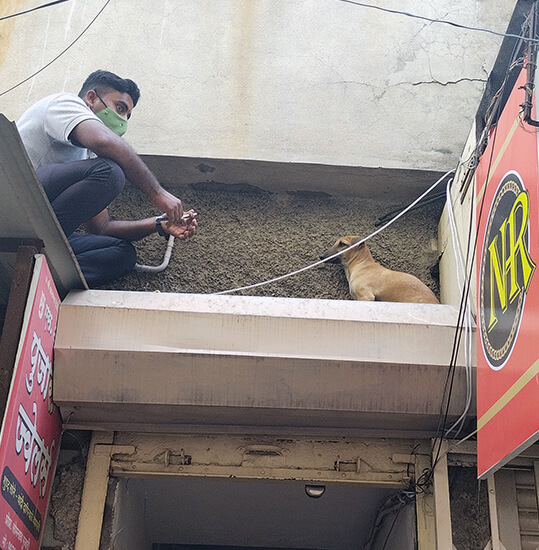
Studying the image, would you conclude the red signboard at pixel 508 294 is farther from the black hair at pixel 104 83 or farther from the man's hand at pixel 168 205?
the black hair at pixel 104 83

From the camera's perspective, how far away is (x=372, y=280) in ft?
15.2

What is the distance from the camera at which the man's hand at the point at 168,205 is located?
4340 mm

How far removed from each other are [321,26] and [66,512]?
4.21 m

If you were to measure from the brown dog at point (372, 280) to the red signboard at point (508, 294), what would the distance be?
83 cm

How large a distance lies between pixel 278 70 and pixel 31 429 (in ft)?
11.5

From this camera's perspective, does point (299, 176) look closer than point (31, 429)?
No

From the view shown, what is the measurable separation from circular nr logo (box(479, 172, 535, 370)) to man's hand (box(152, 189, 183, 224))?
1.86 m

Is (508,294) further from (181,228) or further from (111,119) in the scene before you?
(111,119)

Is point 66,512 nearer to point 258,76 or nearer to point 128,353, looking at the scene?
point 128,353

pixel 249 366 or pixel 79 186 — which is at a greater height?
pixel 79 186

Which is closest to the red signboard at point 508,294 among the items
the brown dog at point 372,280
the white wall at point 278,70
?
the brown dog at point 372,280

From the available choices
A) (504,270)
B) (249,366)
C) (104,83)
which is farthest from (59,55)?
(504,270)

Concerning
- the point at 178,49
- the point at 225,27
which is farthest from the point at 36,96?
the point at 225,27

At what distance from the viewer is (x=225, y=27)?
19.4 ft
